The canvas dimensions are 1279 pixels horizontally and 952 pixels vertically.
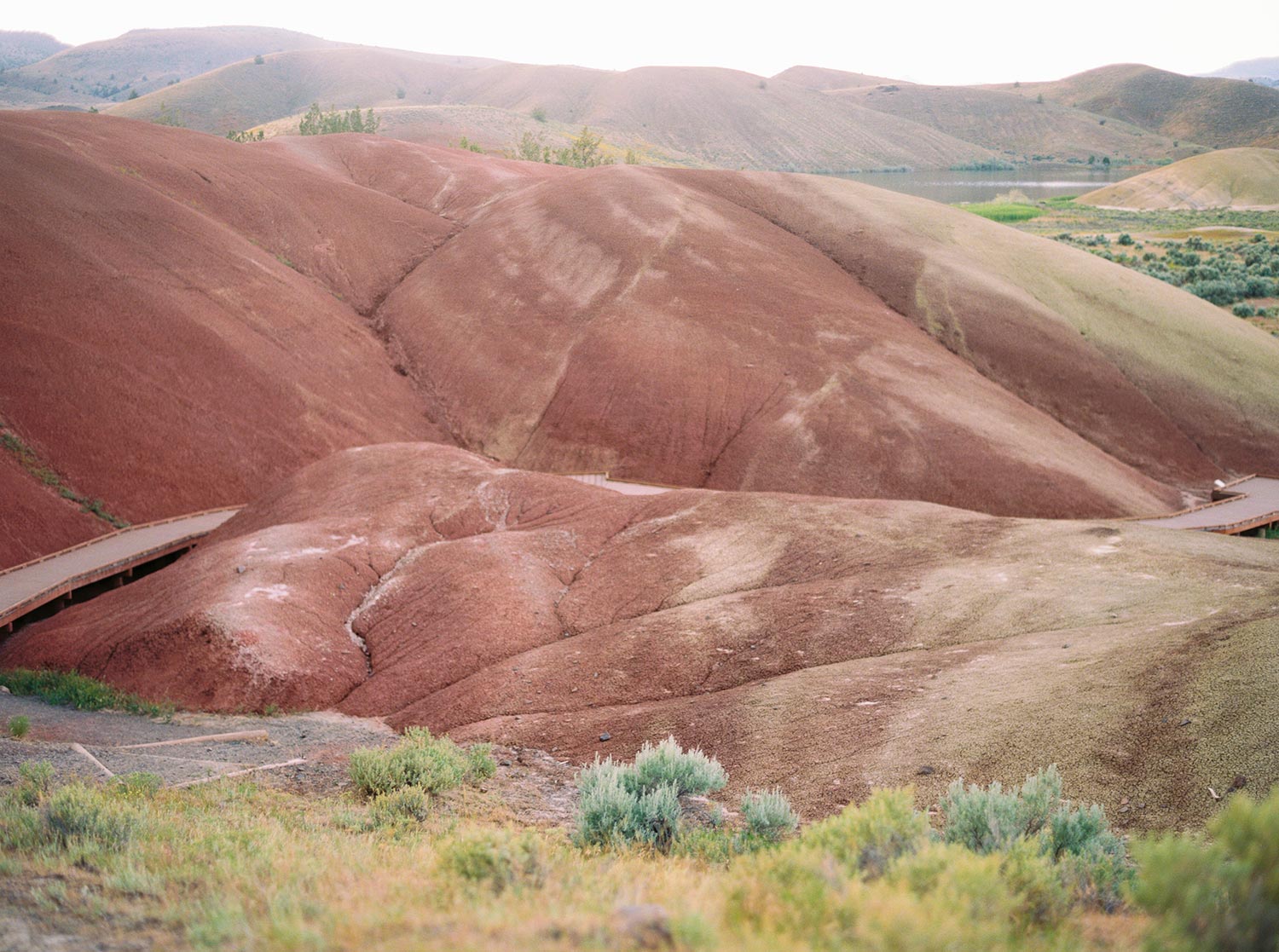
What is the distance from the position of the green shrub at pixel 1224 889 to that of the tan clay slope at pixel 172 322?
27.8m

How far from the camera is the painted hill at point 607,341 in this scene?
32.3 meters

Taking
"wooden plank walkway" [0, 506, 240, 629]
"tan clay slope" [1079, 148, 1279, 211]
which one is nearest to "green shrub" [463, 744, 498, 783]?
"wooden plank walkway" [0, 506, 240, 629]

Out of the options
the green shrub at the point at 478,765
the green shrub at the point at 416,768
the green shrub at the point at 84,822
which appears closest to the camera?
the green shrub at the point at 84,822

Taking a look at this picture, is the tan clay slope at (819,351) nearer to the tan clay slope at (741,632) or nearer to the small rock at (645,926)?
the tan clay slope at (741,632)

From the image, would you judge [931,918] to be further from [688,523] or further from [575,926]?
[688,523]

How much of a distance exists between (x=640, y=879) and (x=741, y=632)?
8965mm

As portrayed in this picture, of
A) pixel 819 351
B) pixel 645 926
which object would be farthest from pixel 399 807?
pixel 819 351

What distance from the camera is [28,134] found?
42.4 metres

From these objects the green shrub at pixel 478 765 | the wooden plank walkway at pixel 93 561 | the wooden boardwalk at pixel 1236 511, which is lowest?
the wooden plank walkway at pixel 93 561

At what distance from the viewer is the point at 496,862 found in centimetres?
567

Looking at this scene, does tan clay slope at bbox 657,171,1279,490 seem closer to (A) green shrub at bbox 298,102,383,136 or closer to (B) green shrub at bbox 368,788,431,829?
(B) green shrub at bbox 368,788,431,829

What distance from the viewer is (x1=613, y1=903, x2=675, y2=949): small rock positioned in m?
4.24

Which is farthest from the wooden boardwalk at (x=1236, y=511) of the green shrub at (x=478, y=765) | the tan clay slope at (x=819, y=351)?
the green shrub at (x=478, y=765)

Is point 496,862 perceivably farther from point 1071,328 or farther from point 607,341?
point 1071,328
